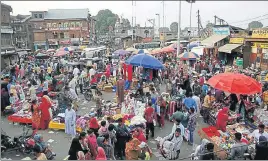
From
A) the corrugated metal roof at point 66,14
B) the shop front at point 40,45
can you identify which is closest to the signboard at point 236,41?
the corrugated metal roof at point 66,14

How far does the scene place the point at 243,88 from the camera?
9.48 m

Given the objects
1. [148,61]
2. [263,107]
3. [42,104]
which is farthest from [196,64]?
[42,104]

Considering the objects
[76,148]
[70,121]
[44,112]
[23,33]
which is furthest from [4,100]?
[23,33]

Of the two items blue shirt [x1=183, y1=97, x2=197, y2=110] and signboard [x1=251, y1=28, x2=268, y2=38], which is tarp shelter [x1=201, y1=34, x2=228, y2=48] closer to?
signboard [x1=251, y1=28, x2=268, y2=38]

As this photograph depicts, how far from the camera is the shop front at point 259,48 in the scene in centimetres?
2094

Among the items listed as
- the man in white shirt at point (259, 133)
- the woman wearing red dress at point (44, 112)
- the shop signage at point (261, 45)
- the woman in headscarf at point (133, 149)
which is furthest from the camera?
the shop signage at point (261, 45)

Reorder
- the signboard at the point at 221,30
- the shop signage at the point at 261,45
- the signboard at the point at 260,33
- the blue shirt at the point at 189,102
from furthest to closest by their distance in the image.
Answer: the signboard at the point at 221,30, the shop signage at the point at 261,45, the signboard at the point at 260,33, the blue shirt at the point at 189,102

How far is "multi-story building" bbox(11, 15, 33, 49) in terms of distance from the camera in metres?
47.3

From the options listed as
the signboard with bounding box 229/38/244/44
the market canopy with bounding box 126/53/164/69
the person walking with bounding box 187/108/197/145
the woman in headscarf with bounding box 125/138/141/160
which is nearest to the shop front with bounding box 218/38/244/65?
the signboard with bounding box 229/38/244/44

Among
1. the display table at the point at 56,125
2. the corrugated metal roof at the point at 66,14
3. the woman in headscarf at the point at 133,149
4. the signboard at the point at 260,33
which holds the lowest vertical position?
the display table at the point at 56,125

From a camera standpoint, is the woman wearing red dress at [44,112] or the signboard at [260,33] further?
the signboard at [260,33]

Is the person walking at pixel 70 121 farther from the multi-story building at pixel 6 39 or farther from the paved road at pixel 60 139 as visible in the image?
the multi-story building at pixel 6 39

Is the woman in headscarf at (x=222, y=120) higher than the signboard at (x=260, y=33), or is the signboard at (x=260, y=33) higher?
the signboard at (x=260, y=33)

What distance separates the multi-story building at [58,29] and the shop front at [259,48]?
38390 mm
